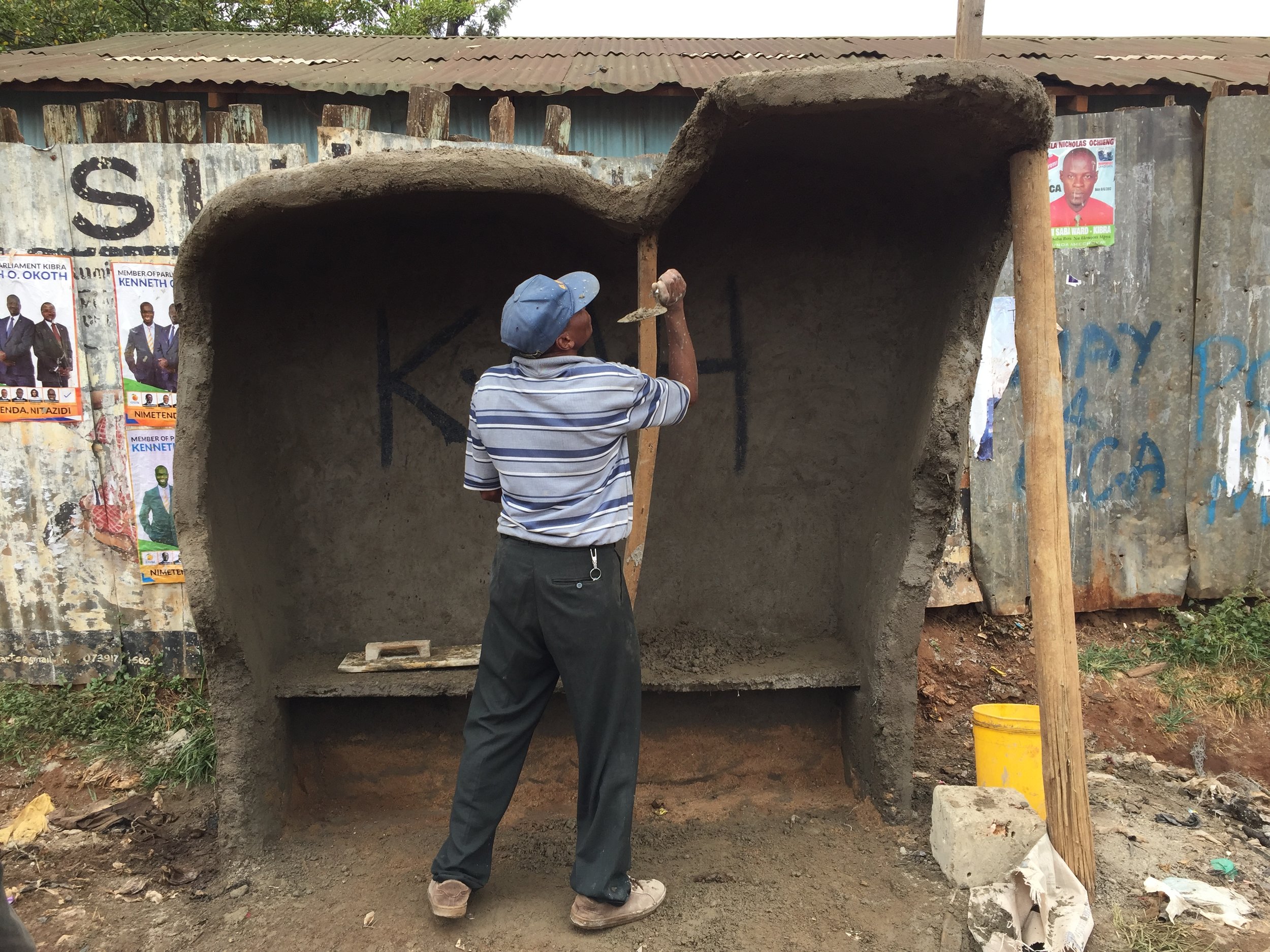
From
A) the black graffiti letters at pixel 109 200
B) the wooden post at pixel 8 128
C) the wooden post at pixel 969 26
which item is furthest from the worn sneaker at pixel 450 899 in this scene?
the wooden post at pixel 8 128

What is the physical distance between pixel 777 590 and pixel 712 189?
1657mm

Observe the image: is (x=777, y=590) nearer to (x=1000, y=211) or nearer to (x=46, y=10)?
(x=1000, y=211)

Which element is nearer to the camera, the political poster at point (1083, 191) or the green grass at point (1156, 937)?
the green grass at point (1156, 937)

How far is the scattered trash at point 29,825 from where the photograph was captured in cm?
336

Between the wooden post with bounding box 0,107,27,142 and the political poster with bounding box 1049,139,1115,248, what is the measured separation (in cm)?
473

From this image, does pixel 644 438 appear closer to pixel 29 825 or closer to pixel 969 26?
pixel 969 26

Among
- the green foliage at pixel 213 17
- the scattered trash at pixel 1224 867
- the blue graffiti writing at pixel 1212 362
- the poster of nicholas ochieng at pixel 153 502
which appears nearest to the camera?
the scattered trash at pixel 1224 867

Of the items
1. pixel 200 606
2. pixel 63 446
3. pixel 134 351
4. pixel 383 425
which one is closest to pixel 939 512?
pixel 383 425

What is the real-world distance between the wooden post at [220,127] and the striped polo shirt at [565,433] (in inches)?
87.4

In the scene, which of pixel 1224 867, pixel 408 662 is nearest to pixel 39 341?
pixel 408 662

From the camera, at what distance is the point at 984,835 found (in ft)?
9.12

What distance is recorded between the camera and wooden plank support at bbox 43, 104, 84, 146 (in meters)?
3.85

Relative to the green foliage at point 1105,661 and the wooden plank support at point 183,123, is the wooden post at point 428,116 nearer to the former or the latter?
the wooden plank support at point 183,123

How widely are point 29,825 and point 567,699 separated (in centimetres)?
238
